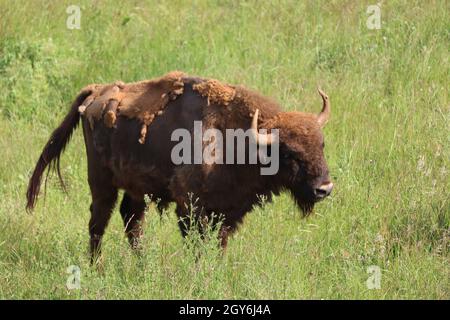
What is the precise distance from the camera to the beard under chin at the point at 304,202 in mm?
7021

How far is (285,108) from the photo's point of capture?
9.79 m

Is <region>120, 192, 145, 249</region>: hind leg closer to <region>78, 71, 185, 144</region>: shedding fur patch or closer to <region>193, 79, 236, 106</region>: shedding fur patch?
<region>78, 71, 185, 144</region>: shedding fur patch

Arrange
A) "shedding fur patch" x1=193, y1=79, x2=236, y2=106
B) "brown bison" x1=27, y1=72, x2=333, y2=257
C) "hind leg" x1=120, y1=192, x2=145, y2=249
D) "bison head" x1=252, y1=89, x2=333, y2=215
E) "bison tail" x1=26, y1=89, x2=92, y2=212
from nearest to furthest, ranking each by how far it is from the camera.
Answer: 1. "bison head" x1=252, y1=89, x2=333, y2=215
2. "brown bison" x1=27, y1=72, x2=333, y2=257
3. "shedding fur patch" x1=193, y1=79, x2=236, y2=106
4. "hind leg" x1=120, y1=192, x2=145, y2=249
5. "bison tail" x1=26, y1=89, x2=92, y2=212

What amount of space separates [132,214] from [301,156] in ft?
5.70

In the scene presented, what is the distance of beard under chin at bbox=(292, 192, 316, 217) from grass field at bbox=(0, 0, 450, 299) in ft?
0.79

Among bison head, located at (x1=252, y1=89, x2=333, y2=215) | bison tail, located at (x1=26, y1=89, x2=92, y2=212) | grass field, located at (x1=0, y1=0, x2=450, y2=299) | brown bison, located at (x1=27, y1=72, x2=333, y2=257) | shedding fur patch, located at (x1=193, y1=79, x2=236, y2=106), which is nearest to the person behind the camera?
grass field, located at (x1=0, y1=0, x2=450, y2=299)

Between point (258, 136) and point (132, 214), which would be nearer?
point (258, 136)

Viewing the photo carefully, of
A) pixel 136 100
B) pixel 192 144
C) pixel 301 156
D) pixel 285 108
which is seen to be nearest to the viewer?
pixel 301 156

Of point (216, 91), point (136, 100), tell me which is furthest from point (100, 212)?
point (216, 91)

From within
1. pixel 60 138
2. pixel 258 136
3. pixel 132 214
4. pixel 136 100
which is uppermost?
pixel 136 100

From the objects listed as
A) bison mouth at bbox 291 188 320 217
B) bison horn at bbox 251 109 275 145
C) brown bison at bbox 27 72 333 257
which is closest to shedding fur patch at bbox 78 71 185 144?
brown bison at bbox 27 72 333 257

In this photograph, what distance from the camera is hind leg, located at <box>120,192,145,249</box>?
309 inches

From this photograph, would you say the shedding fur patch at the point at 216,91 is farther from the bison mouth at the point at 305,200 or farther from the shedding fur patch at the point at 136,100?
the bison mouth at the point at 305,200

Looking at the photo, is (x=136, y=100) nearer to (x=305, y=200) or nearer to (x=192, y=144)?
(x=192, y=144)
